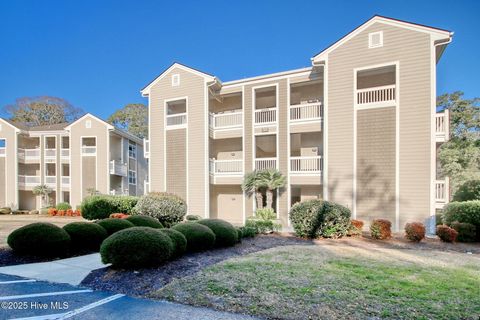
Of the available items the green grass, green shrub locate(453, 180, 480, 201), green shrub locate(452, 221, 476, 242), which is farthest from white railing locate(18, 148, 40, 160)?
green shrub locate(453, 180, 480, 201)

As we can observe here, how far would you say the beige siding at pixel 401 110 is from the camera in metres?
12.4

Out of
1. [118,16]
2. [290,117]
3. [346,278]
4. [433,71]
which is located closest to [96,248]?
[346,278]

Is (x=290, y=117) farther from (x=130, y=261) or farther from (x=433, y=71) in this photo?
(x=130, y=261)

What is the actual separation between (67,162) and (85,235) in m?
21.9

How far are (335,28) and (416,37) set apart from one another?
4.58m

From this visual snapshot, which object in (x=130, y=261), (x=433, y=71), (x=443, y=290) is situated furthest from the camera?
(x=433, y=71)

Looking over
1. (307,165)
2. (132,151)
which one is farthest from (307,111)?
(132,151)

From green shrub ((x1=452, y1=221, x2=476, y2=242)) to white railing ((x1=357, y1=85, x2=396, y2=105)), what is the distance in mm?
6492

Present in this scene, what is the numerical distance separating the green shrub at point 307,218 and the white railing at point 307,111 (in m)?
6.59

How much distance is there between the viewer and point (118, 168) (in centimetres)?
2512

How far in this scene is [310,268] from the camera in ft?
19.6

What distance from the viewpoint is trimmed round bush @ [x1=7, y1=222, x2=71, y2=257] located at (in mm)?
7129

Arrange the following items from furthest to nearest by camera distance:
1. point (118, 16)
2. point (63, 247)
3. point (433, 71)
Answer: point (118, 16)
point (433, 71)
point (63, 247)

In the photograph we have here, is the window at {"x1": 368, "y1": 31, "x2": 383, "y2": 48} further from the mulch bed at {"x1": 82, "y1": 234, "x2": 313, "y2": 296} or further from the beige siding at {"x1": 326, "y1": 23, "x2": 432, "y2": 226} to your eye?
the mulch bed at {"x1": 82, "y1": 234, "x2": 313, "y2": 296}
